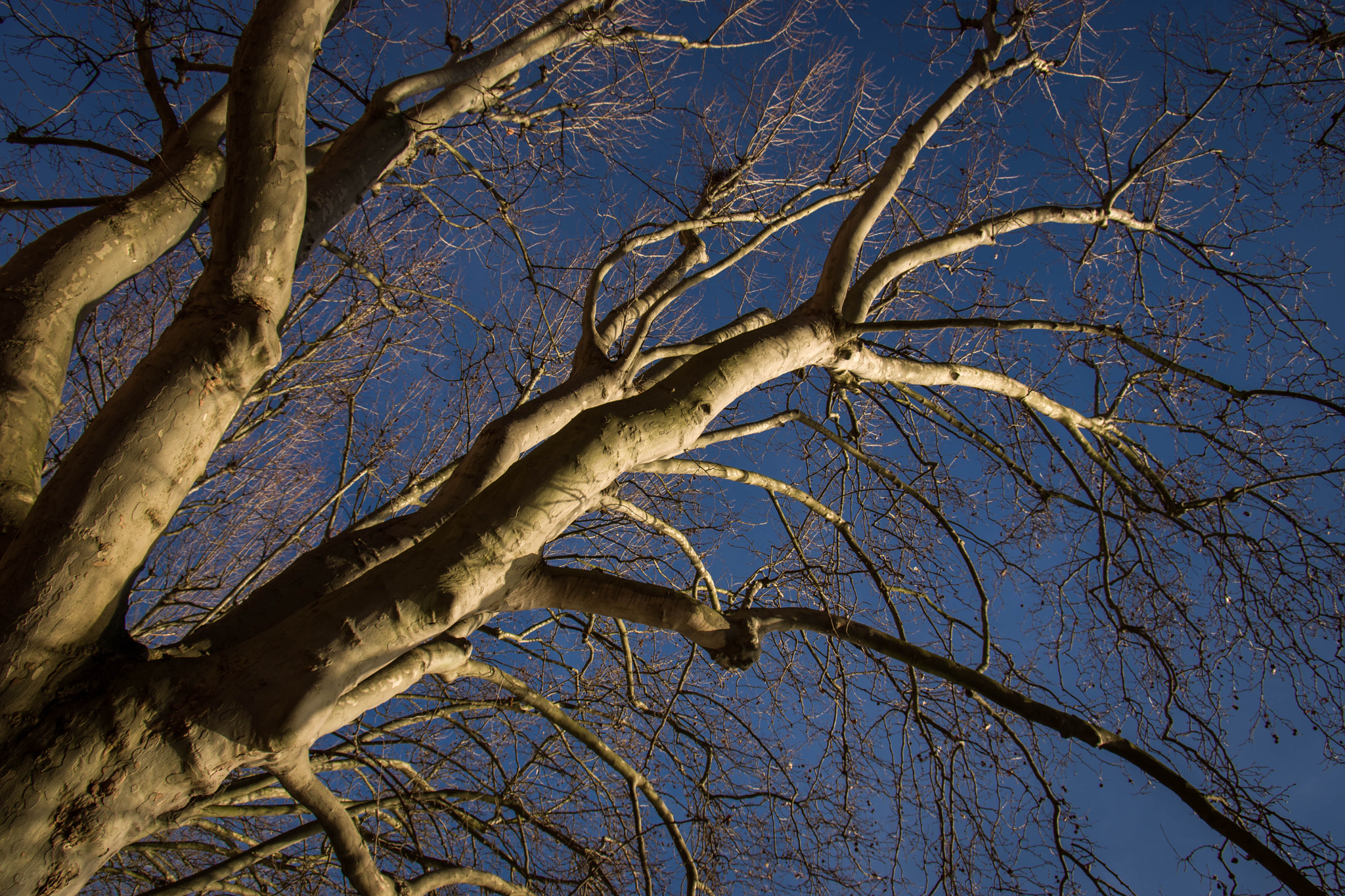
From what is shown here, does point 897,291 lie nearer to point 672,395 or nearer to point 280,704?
point 672,395

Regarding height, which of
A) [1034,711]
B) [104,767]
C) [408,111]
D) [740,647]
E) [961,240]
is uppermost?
[961,240]

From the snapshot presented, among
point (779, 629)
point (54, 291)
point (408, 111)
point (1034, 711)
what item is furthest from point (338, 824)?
point (408, 111)

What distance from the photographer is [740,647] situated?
2.44m

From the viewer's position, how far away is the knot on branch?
243 centimetres

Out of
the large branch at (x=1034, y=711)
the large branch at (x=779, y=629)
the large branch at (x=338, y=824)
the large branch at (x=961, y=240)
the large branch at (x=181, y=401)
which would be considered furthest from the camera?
the large branch at (x=961, y=240)

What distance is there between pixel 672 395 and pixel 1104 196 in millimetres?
2944

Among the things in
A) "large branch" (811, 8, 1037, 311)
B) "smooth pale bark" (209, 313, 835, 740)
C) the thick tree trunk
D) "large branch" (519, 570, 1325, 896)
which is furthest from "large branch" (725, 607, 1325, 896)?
the thick tree trunk

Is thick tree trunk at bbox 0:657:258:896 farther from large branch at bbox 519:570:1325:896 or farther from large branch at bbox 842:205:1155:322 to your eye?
large branch at bbox 842:205:1155:322

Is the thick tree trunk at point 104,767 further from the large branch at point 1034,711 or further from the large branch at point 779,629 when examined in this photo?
the large branch at point 1034,711

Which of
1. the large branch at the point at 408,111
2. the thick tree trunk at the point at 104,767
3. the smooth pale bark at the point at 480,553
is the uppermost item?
the large branch at the point at 408,111

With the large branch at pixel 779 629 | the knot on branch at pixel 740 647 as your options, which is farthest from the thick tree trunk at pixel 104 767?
the knot on branch at pixel 740 647

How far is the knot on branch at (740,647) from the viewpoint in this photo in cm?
243

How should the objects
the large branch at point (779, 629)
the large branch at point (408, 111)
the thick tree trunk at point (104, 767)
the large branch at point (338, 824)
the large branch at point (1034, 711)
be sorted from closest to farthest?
the thick tree trunk at point (104, 767) < the large branch at point (338, 824) < the large branch at point (1034, 711) < the large branch at point (779, 629) < the large branch at point (408, 111)

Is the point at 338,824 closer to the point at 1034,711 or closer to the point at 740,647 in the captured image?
the point at 740,647
